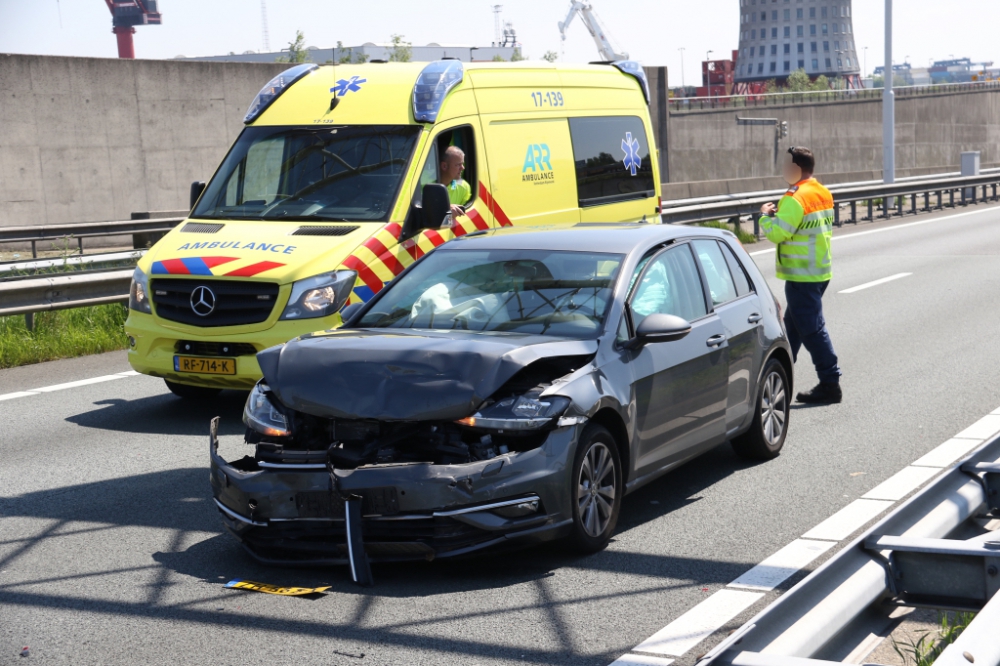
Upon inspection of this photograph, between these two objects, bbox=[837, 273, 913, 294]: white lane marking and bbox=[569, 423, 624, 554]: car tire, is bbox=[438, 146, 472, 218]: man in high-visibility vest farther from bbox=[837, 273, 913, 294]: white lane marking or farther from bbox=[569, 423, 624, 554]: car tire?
bbox=[837, 273, 913, 294]: white lane marking

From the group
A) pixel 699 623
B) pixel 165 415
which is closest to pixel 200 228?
pixel 165 415

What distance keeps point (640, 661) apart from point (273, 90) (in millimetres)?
7525

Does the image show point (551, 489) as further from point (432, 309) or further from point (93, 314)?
point (93, 314)

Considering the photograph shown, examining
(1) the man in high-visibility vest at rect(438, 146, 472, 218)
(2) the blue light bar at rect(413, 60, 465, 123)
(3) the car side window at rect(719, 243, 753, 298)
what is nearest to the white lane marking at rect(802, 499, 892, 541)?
(3) the car side window at rect(719, 243, 753, 298)

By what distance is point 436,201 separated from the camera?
9.17m

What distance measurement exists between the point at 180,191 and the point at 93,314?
20.9 metres

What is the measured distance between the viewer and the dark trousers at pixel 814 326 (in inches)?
362

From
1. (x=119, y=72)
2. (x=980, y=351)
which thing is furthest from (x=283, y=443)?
(x=119, y=72)

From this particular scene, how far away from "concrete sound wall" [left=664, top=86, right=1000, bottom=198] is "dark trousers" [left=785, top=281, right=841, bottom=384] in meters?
47.9

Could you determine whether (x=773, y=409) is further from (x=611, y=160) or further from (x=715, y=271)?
(x=611, y=160)

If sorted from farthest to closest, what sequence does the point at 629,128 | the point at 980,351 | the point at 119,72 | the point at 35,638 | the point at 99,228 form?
the point at 119,72
the point at 99,228
the point at 629,128
the point at 980,351
the point at 35,638

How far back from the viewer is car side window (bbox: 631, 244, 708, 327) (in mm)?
6359

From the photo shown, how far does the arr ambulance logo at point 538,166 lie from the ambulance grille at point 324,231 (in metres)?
2.40

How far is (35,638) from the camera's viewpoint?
4559 millimetres
